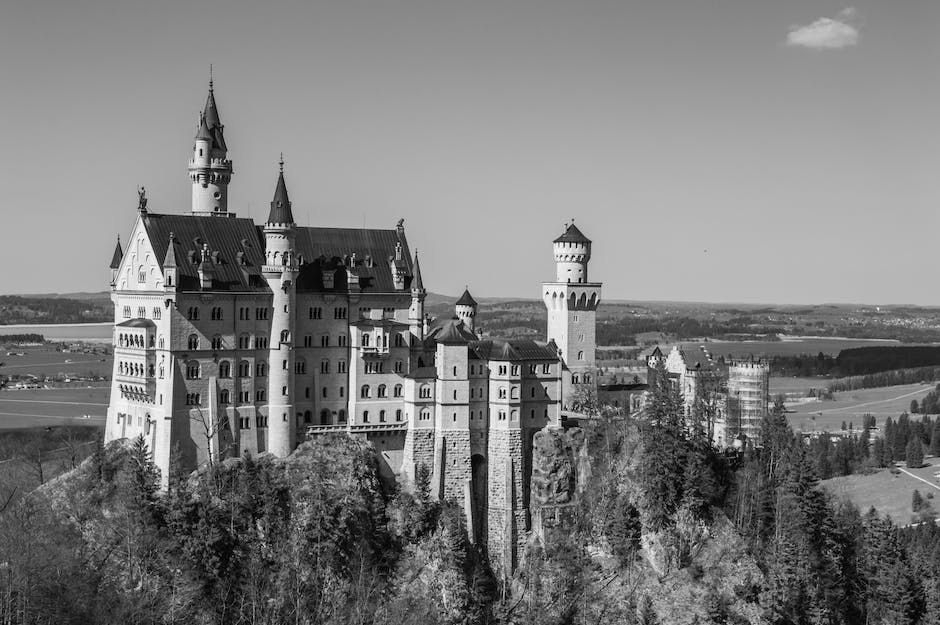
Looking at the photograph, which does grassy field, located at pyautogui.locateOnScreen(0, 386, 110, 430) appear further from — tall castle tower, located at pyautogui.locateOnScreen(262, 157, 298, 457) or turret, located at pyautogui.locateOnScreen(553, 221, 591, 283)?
turret, located at pyautogui.locateOnScreen(553, 221, 591, 283)

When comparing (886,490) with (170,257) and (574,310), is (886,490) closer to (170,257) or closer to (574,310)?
(574,310)

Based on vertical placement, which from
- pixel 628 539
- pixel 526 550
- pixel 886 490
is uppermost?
pixel 628 539

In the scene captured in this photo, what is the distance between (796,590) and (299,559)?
41.8 m

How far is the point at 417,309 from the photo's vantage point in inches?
3841

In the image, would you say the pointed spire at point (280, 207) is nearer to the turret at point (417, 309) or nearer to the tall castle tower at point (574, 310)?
the turret at point (417, 309)

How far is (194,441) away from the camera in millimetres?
85938

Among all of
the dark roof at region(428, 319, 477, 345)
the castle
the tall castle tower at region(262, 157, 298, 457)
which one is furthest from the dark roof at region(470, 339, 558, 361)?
the tall castle tower at region(262, 157, 298, 457)

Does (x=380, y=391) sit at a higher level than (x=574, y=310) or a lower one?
lower

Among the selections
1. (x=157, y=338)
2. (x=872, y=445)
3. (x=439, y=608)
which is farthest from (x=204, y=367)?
(x=872, y=445)

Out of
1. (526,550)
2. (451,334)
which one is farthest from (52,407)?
(526,550)

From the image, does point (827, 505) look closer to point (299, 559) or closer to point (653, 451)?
point (653, 451)

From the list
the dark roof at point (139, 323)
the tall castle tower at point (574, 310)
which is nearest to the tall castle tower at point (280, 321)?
the dark roof at point (139, 323)

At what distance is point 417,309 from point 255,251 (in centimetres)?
1625

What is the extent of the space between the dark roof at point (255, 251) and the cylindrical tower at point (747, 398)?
37.3m
